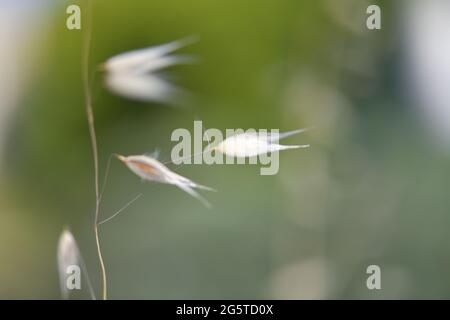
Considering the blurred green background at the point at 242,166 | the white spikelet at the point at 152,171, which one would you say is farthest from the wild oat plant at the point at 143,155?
the blurred green background at the point at 242,166

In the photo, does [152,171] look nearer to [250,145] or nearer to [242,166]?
[250,145]

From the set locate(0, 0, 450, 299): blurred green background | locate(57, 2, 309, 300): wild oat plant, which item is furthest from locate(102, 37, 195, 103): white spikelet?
locate(0, 0, 450, 299): blurred green background

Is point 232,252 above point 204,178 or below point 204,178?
below

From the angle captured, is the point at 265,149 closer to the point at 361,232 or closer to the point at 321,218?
the point at 321,218

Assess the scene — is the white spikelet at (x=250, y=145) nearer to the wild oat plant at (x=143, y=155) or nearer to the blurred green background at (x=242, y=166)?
the wild oat plant at (x=143, y=155)

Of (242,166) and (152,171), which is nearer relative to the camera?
(152,171)

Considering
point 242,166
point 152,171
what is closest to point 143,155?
point 152,171

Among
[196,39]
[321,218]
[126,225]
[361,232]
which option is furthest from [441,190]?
[196,39]
